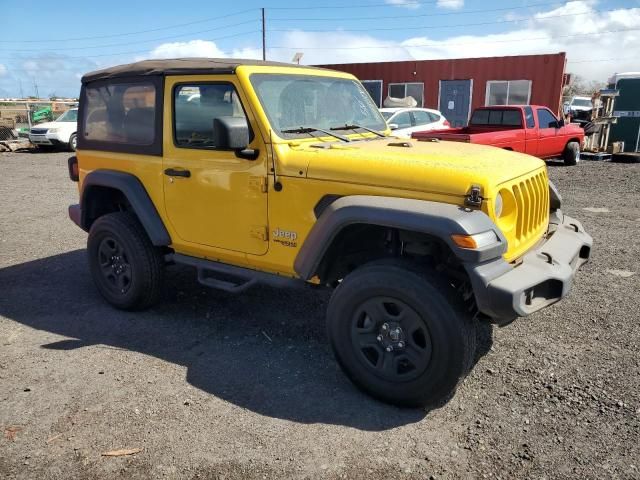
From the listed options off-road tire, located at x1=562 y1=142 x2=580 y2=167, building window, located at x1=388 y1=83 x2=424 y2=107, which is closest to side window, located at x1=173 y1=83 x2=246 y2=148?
off-road tire, located at x1=562 y1=142 x2=580 y2=167

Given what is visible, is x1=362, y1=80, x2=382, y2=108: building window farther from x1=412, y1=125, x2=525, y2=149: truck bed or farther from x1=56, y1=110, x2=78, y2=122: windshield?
x1=56, y1=110, x2=78, y2=122: windshield

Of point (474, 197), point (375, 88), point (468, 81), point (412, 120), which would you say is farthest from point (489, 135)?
point (375, 88)

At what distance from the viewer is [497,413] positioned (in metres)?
3.02

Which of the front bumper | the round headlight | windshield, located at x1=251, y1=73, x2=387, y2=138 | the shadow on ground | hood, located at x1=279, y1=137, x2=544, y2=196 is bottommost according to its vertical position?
the shadow on ground

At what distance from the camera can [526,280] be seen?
9.09 feet

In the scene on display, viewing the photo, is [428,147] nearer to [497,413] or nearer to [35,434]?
[497,413]

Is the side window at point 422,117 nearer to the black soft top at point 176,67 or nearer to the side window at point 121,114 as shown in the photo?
the black soft top at point 176,67

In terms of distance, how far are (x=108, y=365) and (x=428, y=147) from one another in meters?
2.74

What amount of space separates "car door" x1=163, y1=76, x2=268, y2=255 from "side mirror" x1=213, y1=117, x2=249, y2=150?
0.14 m

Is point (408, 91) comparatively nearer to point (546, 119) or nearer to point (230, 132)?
point (546, 119)

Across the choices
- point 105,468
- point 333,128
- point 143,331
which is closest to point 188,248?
point 143,331

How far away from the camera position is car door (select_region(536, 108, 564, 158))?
12.7m

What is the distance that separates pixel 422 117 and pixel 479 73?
7.62 m

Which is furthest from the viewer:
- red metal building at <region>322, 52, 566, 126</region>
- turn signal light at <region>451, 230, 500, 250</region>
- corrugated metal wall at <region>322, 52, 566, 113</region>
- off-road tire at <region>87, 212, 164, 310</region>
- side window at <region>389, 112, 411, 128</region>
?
red metal building at <region>322, 52, 566, 126</region>
